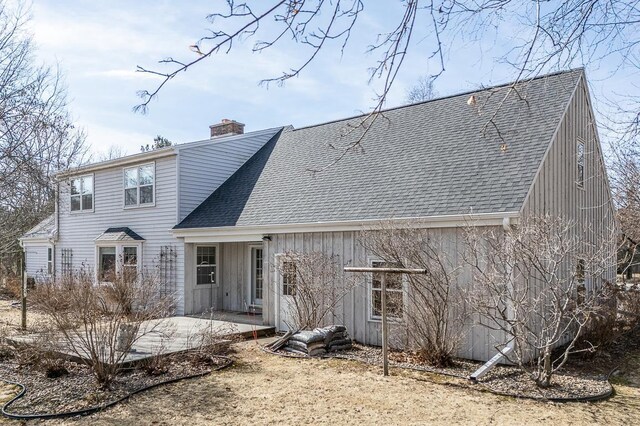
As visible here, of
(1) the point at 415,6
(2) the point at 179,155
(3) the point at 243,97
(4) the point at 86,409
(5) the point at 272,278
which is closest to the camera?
(1) the point at 415,6

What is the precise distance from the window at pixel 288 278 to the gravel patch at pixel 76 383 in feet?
9.10

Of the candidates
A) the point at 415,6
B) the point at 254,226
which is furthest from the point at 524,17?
the point at 254,226

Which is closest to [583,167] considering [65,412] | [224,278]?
[224,278]

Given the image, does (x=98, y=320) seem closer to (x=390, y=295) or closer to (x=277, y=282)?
(x=390, y=295)

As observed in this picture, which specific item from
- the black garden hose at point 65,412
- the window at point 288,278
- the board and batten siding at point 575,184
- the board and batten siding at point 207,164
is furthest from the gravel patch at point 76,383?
the board and batten siding at point 207,164

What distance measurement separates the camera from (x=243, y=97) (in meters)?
4.65

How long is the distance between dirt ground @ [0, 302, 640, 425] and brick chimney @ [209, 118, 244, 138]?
39.3 ft

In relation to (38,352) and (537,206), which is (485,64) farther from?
(38,352)

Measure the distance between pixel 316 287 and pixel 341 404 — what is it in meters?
4.42

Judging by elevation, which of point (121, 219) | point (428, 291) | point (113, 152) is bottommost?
point (428, 291)

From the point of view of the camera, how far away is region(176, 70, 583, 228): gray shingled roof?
9.89 m

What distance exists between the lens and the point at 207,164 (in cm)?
1608

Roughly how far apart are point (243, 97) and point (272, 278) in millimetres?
8380

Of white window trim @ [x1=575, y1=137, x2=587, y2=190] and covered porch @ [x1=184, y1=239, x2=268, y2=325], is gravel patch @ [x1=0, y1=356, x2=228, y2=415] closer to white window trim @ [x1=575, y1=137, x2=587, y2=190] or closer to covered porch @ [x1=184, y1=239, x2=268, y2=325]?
covered porch @ [x1=184, y1=239, x2=268, y2=325]
